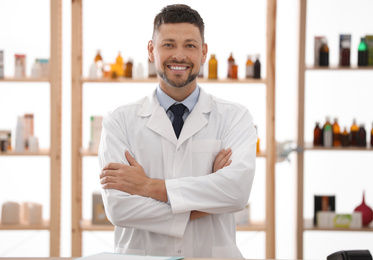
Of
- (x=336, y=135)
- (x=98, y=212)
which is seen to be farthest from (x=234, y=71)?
(x=98, y=212)

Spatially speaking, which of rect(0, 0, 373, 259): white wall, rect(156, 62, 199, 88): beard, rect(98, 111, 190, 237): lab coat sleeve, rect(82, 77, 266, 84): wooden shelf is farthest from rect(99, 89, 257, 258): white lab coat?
rect(0, 0, 373, 259): white wall

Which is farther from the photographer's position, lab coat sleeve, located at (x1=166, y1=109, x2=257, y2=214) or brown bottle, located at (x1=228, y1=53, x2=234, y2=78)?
brown bottle, located at (x1=228, y1=53, x2=234, y2=78)

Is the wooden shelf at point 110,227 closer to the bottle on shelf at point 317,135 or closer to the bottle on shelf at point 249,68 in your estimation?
the bottle on shelf at point 317,135

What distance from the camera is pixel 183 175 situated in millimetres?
2197

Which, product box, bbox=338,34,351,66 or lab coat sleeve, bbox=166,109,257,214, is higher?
product box, bbox=338,34,351,66

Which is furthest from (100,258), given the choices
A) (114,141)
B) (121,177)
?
(114,141)

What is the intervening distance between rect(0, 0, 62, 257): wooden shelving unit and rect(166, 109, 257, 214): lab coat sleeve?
1.86m

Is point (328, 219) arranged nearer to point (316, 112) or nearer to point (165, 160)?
point (316, 112)

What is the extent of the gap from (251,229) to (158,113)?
1.77 metres

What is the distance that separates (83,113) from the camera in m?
4.04

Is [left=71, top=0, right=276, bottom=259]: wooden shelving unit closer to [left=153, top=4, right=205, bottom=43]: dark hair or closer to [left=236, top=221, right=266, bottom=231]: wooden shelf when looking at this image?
[left=236, top=221, right=266, bottom=231]: wooden shelf

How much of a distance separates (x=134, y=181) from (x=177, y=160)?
0.63 feet

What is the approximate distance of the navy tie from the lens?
2266mm

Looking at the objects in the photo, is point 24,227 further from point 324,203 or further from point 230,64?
point 324,203
